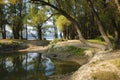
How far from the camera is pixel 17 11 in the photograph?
2196 inches

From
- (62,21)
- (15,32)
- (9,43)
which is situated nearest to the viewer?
(9,43)

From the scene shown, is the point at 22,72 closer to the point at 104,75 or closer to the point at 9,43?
the point at 104,75

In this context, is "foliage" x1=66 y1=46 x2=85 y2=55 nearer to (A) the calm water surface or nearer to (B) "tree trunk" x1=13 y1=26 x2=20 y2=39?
(A) the calm water surface

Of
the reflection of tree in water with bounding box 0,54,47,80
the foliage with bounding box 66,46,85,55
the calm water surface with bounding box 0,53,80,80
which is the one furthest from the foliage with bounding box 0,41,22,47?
the reflection of tree in water with bounding box 0,54,47,80

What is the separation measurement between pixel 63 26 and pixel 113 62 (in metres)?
38.5

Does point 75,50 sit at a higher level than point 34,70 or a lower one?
higher

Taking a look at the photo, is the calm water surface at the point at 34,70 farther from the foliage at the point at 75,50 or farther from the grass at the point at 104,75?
the grass at the point at 104,75

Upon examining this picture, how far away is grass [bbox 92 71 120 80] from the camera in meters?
11.1

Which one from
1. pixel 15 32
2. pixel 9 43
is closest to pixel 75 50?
pixel 9 43

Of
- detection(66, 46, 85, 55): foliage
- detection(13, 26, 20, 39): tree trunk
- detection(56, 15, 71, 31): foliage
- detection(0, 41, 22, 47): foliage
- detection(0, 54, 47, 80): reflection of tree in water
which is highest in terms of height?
detection(56, 15, 71, 31): foliage

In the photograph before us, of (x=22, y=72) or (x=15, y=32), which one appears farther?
(x=15, y=32)

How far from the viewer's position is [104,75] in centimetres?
1132

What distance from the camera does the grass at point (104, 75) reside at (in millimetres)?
11055

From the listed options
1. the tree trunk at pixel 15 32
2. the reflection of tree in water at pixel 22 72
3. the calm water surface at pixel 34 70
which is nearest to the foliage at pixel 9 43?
the tree trunk at pixel 15 32
